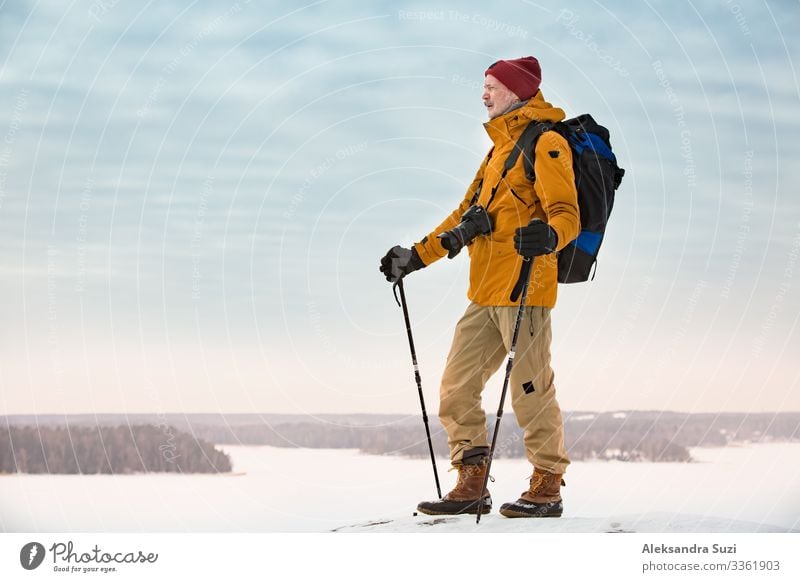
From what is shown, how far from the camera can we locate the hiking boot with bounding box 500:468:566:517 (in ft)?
19.2

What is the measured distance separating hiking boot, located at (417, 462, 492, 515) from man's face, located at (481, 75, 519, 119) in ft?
7.20

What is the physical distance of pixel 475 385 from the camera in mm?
5965

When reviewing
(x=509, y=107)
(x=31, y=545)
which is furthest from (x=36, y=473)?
(x=509, y=107)

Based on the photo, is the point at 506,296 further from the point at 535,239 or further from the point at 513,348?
the point at 535,239

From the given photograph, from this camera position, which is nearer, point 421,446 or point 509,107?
point 509,107

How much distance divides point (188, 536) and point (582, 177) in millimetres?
3234

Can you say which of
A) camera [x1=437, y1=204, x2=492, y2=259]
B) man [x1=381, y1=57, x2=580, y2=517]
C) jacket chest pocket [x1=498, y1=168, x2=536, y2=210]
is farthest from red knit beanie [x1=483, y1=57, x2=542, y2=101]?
camera [x1=437, y1=204, x2=492, y2=259]

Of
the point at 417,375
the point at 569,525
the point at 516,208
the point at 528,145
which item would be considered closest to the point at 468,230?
the point at 516,208

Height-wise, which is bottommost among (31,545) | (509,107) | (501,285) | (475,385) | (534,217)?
(31,545)

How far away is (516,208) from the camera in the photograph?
5.82m

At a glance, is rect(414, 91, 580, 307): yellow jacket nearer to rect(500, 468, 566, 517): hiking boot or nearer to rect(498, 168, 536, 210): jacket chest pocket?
rect(498, 168, 536, 210): jacket chest pocket

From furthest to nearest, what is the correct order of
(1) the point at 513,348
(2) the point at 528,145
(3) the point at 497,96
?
(3) the point at 497,96 < (2) the point at 528,145 < (1) the point at 513,348

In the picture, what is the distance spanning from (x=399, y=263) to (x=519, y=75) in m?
1.37

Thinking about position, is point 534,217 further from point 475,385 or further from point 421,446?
point 421,446
